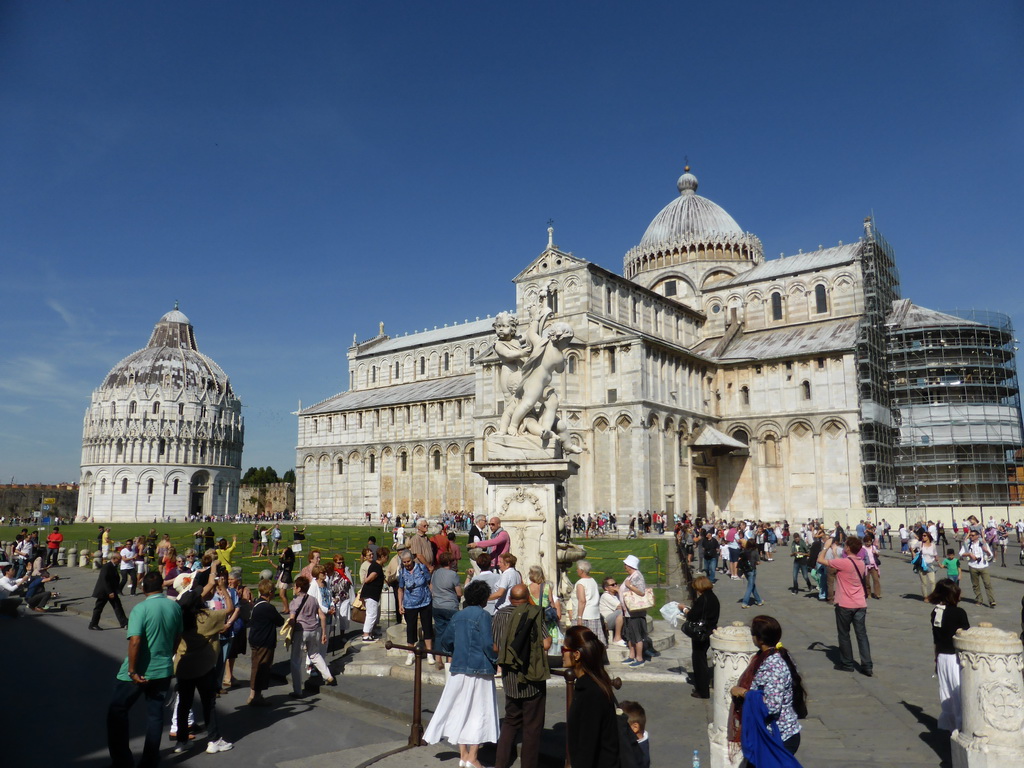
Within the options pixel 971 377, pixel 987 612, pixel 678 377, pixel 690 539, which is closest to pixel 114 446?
pixel 678 377

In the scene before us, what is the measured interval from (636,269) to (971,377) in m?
25.6

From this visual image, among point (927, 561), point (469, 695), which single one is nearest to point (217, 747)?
point (469, 695)

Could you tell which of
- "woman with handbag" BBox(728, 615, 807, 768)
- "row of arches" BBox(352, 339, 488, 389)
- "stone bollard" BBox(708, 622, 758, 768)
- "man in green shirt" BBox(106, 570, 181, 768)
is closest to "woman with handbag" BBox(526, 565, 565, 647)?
"stone bollard" BBox(708, 622, 758, 768)

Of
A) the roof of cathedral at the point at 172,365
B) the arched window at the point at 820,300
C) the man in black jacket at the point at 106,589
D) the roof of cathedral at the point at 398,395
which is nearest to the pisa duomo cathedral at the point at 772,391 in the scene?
the arched window at the point at 820,300

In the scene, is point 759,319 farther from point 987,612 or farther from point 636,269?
point 987,612

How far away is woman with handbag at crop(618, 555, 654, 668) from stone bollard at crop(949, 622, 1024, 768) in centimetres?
441

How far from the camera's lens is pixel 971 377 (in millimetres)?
47000

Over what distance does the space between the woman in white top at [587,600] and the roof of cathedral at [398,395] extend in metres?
49.0

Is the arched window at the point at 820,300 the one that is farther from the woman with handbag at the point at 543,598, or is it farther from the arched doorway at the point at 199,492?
the arched doorway at the point at 199,492

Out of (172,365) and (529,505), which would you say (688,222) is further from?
(172,365)

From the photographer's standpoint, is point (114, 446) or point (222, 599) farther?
point (114, 446)

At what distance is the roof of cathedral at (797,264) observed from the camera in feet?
170

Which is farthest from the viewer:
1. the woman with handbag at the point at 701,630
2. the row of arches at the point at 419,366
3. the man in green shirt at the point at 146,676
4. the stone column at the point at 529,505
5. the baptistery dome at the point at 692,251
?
the row of arches at the point at 419,366

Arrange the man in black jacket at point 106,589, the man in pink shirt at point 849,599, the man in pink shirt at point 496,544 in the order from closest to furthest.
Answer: the man in pink shirt at point 849,599 < the man in pink shirt at point 496,544 < the man in black jacket at point 106,589
